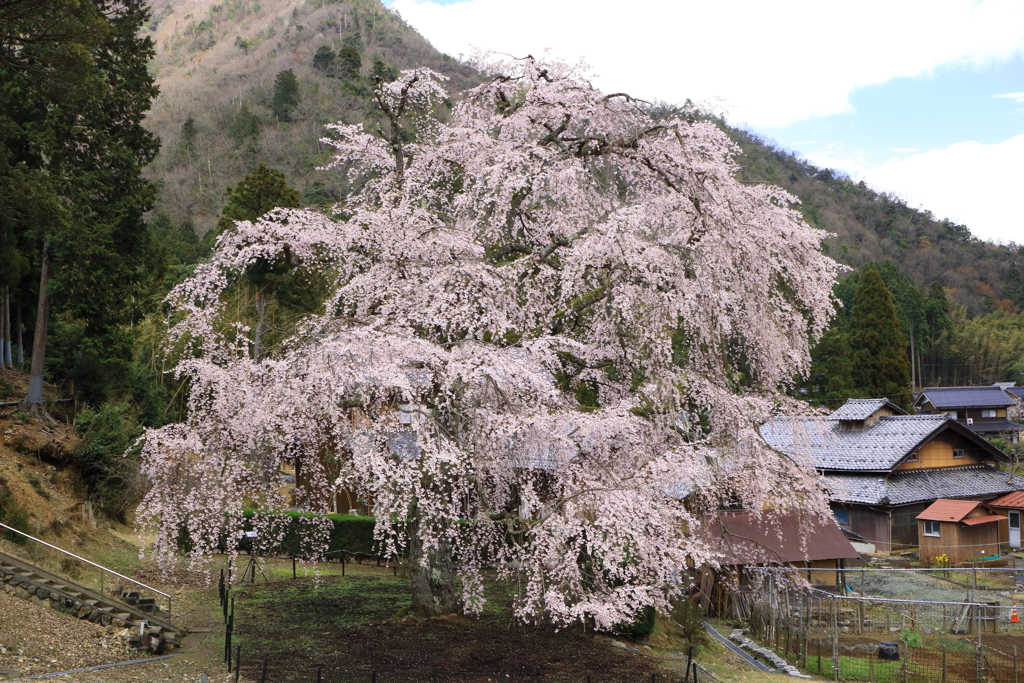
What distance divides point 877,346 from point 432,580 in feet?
124

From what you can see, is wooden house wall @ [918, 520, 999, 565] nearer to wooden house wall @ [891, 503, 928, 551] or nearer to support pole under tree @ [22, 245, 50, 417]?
wooden house wall @ [891, 503, 928, 551]

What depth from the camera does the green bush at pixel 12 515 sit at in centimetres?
1556

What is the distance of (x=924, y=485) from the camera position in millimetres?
28859

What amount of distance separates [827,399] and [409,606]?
1356 inches

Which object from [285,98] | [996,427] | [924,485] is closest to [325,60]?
[285,98]

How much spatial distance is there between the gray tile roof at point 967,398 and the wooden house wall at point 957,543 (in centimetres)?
2814

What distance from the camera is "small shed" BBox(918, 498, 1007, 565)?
26.3 meters

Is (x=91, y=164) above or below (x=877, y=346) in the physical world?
above

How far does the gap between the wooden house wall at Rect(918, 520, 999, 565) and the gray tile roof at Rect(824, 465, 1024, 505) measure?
4.68 feet

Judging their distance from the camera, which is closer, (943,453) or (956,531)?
(956,531)

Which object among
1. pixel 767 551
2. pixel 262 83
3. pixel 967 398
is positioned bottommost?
pixel 767 551

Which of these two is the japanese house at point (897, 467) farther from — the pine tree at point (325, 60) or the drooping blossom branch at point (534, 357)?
the pine tree at point (325, 60)

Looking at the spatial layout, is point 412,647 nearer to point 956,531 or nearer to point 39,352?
point 39,352

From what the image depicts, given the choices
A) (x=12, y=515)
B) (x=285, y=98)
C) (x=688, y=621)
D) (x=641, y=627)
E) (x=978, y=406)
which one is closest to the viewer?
(x=641, y=627)
